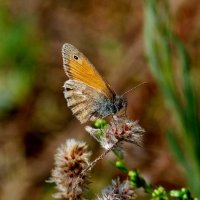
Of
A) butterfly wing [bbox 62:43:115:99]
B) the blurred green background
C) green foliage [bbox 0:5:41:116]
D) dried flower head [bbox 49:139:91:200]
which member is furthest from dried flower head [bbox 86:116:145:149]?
green foliage [bbox 0:5:41:116]

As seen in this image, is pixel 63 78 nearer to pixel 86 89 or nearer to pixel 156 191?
pixel 86 89

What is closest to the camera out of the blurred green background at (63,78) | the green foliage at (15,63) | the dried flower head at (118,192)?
the dried flower head at (118,192)

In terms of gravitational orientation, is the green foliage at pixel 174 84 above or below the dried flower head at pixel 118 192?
above

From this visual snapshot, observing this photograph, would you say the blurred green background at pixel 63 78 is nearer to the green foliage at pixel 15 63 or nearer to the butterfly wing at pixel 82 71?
the green foliage at pixel 15 63

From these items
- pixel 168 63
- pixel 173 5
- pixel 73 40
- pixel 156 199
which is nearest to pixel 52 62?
pixel 73 40

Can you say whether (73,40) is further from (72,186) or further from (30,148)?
(72,186)

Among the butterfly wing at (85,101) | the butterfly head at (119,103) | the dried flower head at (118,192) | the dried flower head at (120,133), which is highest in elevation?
the butterfly wing at (85,101)

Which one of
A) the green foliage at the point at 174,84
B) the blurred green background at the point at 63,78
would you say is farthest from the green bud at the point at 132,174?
the blurred green background at the point at 63,78
